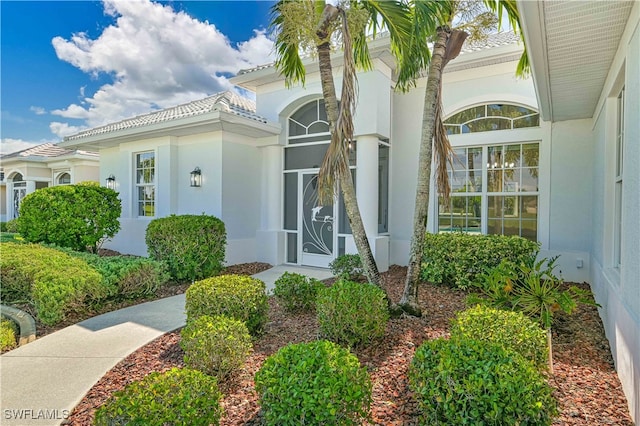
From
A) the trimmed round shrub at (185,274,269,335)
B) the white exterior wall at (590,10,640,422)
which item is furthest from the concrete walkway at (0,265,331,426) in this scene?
the white exterior wall at (590,10,640,422)

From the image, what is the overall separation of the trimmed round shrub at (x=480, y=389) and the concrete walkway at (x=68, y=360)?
333cm

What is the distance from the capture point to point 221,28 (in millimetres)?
9852

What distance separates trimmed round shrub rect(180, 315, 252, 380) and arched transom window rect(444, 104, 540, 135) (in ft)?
27.3

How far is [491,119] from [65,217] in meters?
11.9

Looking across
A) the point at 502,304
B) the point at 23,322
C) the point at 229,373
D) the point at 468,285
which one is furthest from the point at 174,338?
the point at 468,285

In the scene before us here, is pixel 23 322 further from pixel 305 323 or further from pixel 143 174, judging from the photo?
pixel 143 174

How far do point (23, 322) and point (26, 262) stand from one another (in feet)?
5.45

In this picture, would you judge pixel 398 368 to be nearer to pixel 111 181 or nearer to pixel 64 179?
pixel 111 181

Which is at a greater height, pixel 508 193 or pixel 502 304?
pixel 508 193

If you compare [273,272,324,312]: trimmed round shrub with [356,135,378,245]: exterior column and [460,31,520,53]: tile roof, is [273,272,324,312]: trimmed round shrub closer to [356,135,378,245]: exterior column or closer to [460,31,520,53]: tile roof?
[356,135,378,245]: exterior column

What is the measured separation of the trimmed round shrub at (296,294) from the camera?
19.9ft

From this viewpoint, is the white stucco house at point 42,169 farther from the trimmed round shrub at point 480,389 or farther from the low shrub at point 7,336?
the trimmed round shrub at point 480,389

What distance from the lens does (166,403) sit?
8.80ft

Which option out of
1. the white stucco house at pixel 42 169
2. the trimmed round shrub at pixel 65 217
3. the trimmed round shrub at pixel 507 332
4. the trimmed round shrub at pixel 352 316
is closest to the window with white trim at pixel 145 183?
the trimmed round shrub at pixel 65 217
